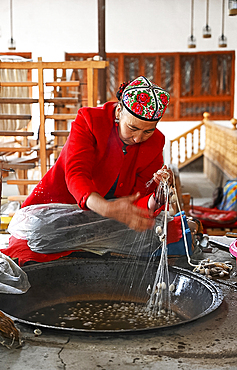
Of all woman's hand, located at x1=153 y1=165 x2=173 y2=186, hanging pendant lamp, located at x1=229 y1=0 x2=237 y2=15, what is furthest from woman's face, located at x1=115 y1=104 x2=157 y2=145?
hanging pendant lamp, located at x1=229 y1=0 x2=237 y2=15

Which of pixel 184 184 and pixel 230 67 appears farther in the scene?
pixel 230 67

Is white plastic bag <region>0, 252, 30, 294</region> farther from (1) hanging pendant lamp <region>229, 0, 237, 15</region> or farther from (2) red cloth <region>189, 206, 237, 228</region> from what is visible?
(1) hanging pendant lamp <region>229, 0, 237, 15</region>

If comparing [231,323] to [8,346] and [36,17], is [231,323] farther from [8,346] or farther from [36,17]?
[36,17]

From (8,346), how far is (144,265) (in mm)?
983

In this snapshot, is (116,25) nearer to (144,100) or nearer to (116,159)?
(116,159)

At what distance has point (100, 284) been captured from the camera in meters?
2.40

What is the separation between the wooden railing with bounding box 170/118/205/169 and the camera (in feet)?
35.2

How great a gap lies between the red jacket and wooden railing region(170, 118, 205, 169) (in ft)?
26.8

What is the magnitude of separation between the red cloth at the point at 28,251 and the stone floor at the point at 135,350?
2.47 ft

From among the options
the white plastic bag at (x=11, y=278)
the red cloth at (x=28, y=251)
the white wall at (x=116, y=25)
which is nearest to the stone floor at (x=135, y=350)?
the white plastic bag at (x=11, y=278)

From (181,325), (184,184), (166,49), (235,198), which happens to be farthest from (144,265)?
(166,49)

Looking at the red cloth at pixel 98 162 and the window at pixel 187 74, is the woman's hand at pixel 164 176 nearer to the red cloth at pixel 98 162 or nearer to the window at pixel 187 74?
the red cloth at pixel 98 162

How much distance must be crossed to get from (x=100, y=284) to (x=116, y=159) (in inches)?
26.7

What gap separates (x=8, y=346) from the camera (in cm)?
156
